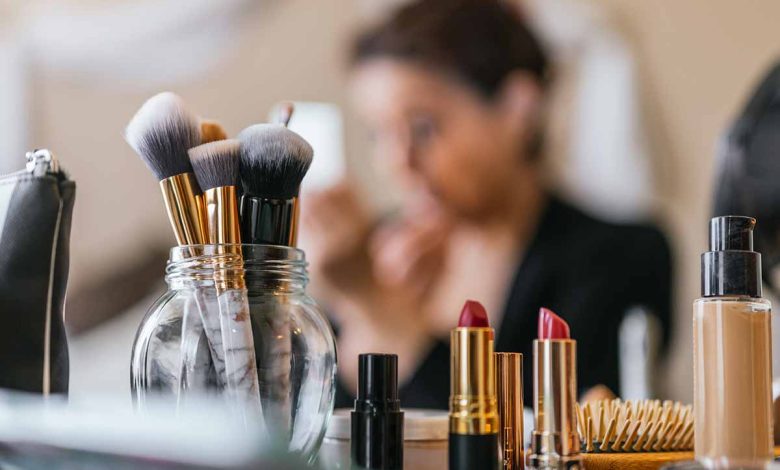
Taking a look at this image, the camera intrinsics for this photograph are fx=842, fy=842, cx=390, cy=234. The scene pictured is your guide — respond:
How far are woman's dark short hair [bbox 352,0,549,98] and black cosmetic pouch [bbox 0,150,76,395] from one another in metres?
0.73

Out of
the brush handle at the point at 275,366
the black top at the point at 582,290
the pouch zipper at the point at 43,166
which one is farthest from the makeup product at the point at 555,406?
the black top at the point at 582,290

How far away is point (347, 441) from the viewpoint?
410 mm

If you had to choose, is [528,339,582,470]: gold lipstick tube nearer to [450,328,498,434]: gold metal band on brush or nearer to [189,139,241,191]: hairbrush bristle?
[450,328,498,434]: gold metal band on brush

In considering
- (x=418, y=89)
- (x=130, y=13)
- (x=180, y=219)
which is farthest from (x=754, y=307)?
(x=130, y=13)

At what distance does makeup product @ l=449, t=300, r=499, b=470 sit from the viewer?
1.06 ft

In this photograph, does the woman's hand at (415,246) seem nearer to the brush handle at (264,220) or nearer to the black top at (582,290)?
the black top at (582,290)

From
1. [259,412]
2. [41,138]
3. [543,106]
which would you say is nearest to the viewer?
[259,412]

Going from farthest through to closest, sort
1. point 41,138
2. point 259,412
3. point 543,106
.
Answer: point 543,106 < point 41,138 < point 259,412

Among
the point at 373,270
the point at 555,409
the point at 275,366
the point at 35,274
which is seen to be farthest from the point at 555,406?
the point at 373,270

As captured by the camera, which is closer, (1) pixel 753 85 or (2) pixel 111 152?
(2) pixel 111 152

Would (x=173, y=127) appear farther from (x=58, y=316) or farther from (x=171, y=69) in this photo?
(x=171, y=69)

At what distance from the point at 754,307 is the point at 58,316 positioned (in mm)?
281

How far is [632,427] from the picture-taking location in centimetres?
39

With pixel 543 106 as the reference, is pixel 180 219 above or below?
below
